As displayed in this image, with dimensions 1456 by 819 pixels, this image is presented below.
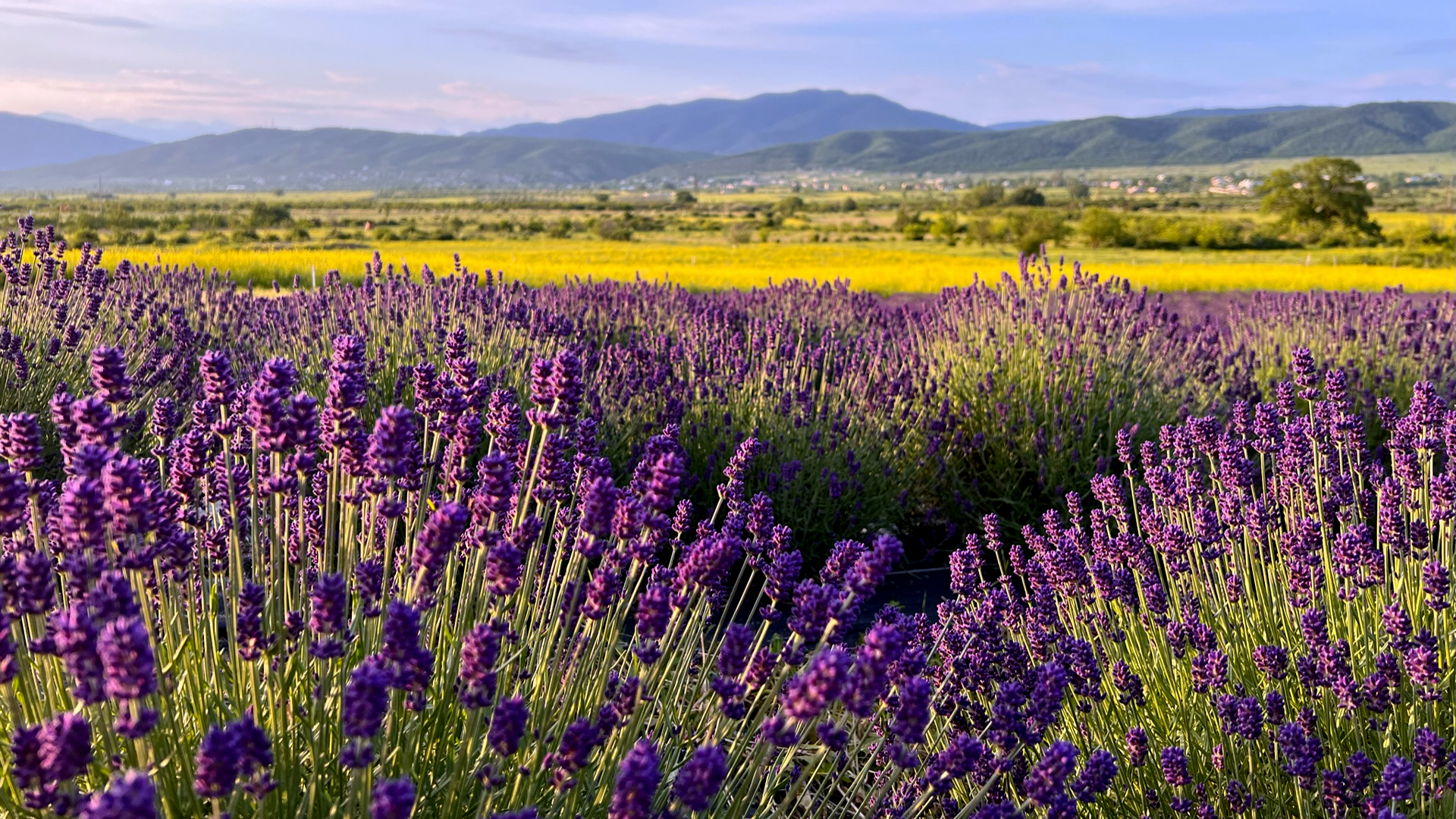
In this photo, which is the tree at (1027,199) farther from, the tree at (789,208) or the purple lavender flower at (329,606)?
the purple lavender flower at (329,606)

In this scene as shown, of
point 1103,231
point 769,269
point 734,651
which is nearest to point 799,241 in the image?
point 1103,231

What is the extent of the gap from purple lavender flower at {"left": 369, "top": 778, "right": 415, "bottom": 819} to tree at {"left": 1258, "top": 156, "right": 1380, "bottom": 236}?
7135 cm

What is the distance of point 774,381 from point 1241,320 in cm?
565

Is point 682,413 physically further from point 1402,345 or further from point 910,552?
point 1402,345

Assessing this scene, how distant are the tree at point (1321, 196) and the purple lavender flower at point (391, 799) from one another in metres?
71.3

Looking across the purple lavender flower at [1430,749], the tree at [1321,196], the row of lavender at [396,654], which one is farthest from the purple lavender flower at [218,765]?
the tree at [1321,196]

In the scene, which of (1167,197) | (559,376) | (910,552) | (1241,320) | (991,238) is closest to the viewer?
(559,376)

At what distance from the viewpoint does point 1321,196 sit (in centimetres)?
6738

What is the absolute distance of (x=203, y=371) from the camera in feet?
5.57

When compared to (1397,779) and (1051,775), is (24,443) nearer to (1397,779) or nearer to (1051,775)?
(1051,775)

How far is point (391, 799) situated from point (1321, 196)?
77.3 metres

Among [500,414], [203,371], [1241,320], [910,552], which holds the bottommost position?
[910,552]

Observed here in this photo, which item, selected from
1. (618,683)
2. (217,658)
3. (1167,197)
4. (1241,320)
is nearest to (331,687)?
(217,658)

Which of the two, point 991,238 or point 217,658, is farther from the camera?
point 991,238
